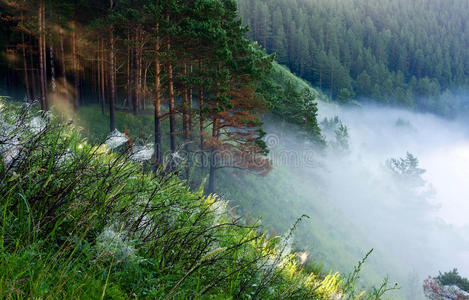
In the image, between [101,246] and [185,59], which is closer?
[101,246]

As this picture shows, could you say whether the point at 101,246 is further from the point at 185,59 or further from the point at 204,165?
the point at 204,165

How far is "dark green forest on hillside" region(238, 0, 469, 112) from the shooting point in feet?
302

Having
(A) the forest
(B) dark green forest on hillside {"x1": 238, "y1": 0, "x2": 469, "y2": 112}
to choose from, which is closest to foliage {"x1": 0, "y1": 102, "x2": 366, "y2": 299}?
(A) the forest

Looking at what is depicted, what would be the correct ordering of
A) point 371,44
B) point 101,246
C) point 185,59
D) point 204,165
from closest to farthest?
point 101,246, point 185,59, point 204,165, point 371,44

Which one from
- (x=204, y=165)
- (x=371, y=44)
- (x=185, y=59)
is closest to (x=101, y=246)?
(x=185, y=59)

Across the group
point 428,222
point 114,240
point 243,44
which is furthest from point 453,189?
point 114,240

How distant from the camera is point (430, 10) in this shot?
160m

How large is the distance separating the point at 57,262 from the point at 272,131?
1393 inches

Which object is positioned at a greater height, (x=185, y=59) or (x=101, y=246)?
(x=185, y=59)

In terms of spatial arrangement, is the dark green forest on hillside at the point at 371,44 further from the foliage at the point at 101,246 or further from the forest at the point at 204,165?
the foliage at the point at 101,246

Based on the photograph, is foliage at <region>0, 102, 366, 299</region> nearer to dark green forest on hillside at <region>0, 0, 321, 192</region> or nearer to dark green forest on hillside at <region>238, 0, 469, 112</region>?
dark green forest on hillside at <region>0, 0, 321, 192</region>

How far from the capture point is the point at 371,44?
126 metres

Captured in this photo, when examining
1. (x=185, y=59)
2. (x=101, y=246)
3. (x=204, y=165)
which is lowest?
(x=204, y=165)

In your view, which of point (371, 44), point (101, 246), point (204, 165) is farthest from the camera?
point (371, 44)
